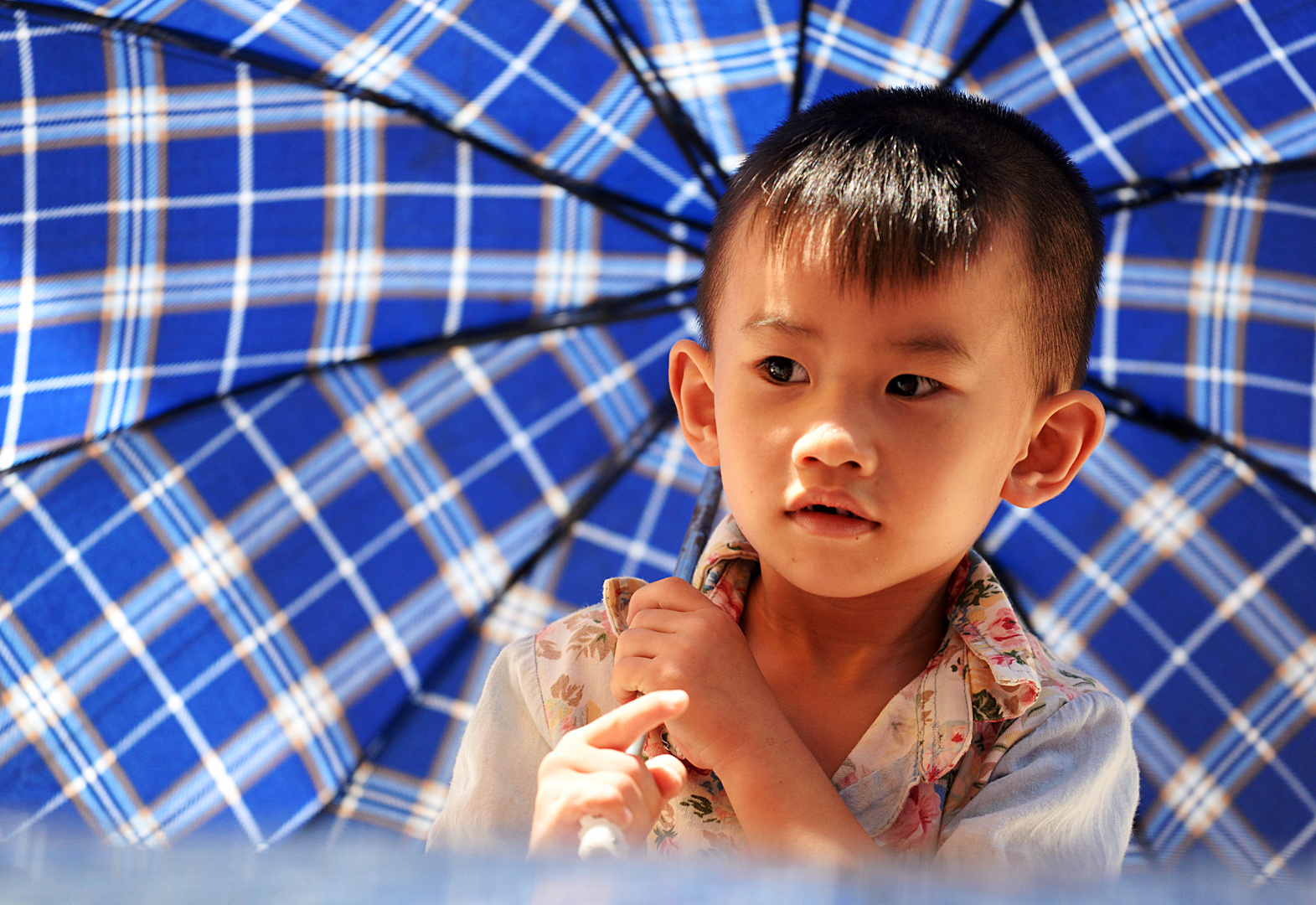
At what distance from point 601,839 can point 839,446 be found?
41 cm

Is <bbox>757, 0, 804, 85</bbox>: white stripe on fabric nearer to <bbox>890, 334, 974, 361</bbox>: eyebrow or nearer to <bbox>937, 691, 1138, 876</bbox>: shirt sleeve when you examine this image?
<bbox>890, 334, 974, 361</bbox>: eyebrow

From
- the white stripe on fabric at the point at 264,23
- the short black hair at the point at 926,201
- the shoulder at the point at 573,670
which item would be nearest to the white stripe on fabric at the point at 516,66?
the white stripe on fabric at the point at 264,23

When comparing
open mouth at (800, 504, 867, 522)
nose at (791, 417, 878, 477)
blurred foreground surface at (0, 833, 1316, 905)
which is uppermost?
nose at (791, 417, 878, 477)

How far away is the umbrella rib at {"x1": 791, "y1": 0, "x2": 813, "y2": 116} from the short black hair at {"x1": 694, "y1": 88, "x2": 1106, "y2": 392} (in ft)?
0.80

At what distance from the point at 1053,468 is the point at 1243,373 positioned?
2.11 ft

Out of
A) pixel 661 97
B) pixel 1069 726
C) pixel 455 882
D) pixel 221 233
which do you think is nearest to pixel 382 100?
pixel 221 233

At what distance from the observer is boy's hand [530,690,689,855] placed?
0.92 m

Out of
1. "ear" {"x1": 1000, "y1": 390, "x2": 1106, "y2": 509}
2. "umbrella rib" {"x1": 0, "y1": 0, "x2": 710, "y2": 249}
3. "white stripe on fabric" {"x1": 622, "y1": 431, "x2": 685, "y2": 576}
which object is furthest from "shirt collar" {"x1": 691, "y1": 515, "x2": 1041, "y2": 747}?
"umbrella rib" {"x1": 0, "y1": 0, "x2": 710, "y2": 249}

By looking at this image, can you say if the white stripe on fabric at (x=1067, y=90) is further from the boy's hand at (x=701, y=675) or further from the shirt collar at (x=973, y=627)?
the boy's hand at (x=701, y=675)

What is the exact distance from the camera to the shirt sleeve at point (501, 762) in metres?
1.23

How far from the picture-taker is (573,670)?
1276 millimetres

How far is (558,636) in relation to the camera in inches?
51.6

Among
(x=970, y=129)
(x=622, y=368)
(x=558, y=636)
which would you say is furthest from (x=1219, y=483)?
(x=558, y=636)

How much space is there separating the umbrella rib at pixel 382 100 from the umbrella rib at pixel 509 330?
0.10m
